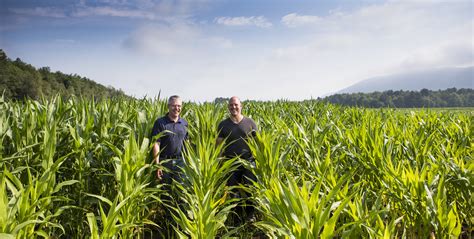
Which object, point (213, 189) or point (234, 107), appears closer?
point (213, 189)

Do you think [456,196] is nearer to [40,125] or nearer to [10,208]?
[10,208]

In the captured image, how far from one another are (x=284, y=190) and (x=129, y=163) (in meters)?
1.54

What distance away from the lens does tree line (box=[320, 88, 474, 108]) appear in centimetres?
7408

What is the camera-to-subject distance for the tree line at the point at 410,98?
7408cm

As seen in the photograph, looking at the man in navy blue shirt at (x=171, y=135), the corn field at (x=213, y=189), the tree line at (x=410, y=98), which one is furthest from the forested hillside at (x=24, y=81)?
the tree line at (x=410, y=98)

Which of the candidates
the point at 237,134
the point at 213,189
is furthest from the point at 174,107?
the point at 213,189

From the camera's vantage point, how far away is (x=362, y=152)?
10.2 feet

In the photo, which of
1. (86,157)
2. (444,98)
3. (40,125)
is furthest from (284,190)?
(444,98)

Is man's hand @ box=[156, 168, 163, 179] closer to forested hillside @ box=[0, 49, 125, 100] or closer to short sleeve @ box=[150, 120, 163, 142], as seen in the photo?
short sleeve @ box=[150, 120, 163, 142]

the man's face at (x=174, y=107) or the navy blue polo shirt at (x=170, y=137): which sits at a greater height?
the man's face at (x=174, y=107)

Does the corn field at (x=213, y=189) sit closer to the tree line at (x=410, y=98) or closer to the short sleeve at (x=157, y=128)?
the short sleeve at (x=157, y=128)

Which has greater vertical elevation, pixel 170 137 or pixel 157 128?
pixel 157 128

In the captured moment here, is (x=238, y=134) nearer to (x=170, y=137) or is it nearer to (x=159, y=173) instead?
(x=170, y=137)

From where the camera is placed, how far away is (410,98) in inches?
3019
